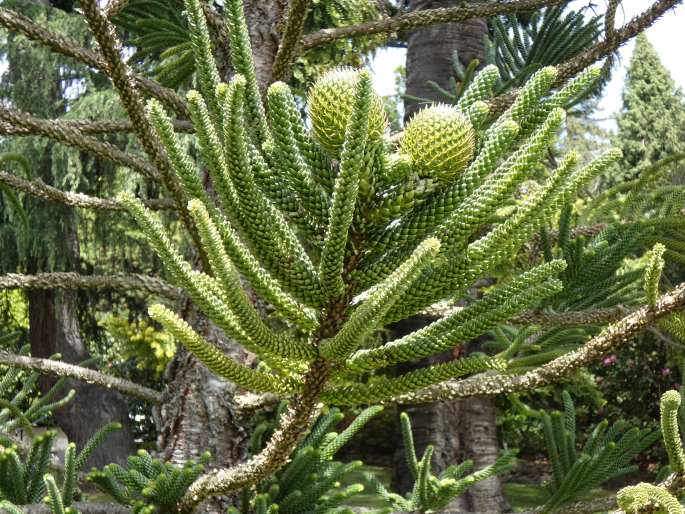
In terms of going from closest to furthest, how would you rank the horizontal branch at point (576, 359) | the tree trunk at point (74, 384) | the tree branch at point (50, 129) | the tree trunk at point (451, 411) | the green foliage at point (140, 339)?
1. the horizontal branch at point (576, 359)
2. the tree branch at point (50, 129)
3. the tree trunk at point (451, 411)
4. the tree trunk at point (74, 384)
5. the green foliage at point (140, 339)

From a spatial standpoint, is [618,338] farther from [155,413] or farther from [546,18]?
[546,18]

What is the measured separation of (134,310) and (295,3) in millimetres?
10190

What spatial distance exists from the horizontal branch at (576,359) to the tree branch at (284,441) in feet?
1.50

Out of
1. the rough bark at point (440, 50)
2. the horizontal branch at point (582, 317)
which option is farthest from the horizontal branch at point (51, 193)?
the rough bark at point (440, 50)

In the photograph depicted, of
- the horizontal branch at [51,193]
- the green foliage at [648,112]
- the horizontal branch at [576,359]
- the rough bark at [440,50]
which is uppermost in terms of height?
the green foliage at [648,112]

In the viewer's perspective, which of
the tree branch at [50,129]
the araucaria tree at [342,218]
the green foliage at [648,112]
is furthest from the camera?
the green foliage at [648,112]

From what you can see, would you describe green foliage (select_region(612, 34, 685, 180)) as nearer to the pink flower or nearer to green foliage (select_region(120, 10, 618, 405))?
the pink flower

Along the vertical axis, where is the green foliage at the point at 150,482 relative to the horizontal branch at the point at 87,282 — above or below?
below

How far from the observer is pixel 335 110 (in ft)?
2.64

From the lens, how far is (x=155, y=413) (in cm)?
184

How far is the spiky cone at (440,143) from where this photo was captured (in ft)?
2.68

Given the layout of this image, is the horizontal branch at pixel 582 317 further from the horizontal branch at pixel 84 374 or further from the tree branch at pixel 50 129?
the tree branch at pixel 50 129

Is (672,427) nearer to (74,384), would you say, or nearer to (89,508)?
(89,508)

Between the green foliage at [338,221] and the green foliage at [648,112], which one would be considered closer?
the green foliage at [338,221]
